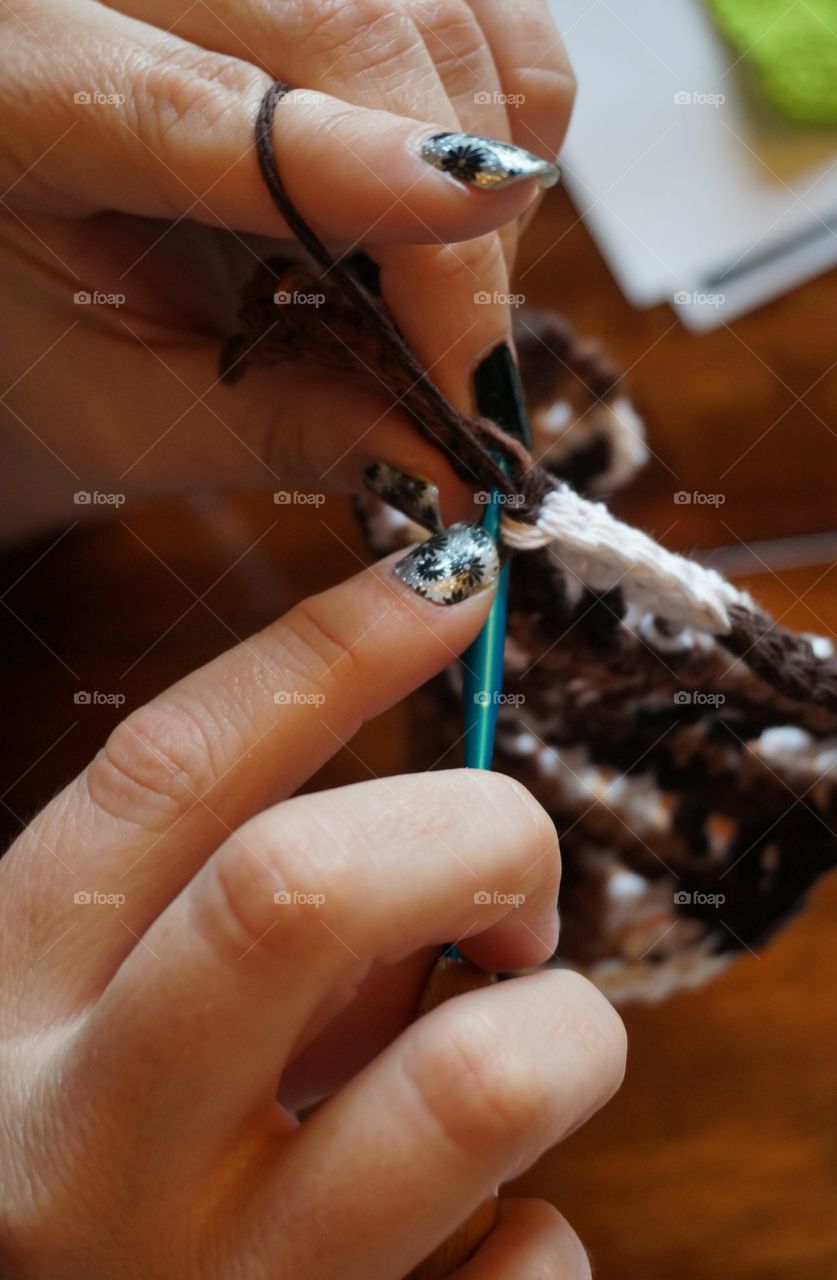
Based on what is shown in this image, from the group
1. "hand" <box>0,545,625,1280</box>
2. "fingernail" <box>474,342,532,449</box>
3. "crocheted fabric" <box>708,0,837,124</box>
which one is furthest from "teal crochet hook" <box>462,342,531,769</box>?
"crocheted fabric" <box>708,0,837,124</box>

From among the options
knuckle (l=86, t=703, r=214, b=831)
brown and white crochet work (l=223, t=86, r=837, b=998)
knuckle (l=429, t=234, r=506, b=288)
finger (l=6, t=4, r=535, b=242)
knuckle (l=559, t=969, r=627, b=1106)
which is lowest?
brown and white crochet work (l=223, t=86, r=837, b=998)

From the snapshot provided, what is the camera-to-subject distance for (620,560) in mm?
466

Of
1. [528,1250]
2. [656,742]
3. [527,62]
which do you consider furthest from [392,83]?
[528,1250]

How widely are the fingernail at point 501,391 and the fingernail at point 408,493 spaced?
5 cm

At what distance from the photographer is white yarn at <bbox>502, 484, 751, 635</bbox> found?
461 millimetres

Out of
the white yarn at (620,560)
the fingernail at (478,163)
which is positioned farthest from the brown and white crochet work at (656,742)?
the fingernail at (478,163)

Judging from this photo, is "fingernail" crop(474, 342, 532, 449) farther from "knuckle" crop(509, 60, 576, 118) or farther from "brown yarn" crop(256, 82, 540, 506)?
"knuckle" crop(509, 60, 576, 118)

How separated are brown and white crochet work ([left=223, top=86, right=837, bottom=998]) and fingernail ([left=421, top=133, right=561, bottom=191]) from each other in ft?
0.36

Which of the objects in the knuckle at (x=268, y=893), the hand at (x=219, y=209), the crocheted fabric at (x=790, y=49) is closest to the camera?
the knuckle at (x=268, y=893)

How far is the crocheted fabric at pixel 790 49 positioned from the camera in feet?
2.31

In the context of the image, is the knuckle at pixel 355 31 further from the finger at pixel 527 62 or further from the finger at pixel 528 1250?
the finger at pixel 528 1250

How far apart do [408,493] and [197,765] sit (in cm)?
17

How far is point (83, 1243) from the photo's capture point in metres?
0.33

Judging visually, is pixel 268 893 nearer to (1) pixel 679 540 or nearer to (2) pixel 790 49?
(1) pixel 679 540
